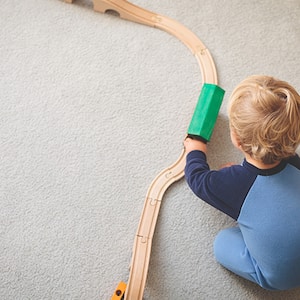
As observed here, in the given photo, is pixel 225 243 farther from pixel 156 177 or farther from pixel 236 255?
pixel 156 177

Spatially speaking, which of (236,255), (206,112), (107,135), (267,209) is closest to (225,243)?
(236,255)

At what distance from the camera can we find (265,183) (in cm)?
93

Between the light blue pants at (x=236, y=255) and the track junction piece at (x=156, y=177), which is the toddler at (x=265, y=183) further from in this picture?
the track junction piece at (x=156, y=177)

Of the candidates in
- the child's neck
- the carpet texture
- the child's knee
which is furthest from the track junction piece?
the child's neck

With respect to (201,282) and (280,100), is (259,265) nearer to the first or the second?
(201,282)

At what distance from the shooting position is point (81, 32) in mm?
1396

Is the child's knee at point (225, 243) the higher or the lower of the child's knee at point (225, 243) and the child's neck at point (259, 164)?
the lower

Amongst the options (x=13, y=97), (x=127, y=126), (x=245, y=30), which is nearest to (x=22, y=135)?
(x=13, y=97)

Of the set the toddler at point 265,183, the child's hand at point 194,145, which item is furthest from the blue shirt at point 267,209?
the child's hand at point 194,145

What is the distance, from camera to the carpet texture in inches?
44.8

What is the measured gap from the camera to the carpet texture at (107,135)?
44.8 inches

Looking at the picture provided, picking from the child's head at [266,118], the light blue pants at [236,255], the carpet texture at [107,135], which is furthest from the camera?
the carpet texture at [107,135]

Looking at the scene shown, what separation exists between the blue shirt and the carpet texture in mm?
198

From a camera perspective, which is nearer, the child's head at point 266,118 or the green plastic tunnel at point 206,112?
the child's head at point 266,118
